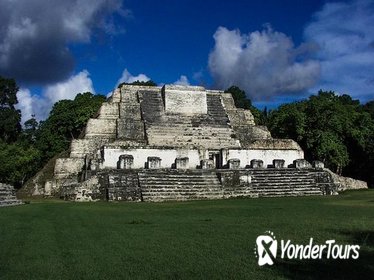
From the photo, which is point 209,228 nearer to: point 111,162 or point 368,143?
point 111,162

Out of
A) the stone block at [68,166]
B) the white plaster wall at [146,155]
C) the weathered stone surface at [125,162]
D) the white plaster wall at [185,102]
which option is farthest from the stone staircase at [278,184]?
the stone block at [68,166]

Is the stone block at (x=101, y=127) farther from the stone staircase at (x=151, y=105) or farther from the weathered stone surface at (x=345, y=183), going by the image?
the weathered stone surface at (x=345, y=183)

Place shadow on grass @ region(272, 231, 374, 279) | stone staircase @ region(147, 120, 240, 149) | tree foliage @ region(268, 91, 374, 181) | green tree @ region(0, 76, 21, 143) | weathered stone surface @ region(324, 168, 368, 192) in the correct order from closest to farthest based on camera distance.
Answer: shadow on grass @ region(272, 231, 374, 279)
weathered stone surface @ region(324, 168, 368, 192)
stone staircase @ region(147, 120, 240, 149)
tree foliage @ region(268, 91, 374, 181)
green tree @ region(0, 76, 21, 143)

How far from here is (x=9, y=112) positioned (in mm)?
38906

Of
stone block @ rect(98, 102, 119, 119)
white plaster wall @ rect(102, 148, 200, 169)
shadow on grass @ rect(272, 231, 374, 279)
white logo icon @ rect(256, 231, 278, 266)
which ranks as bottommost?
shadow on grass @ rect(272, 231, 374, 279)

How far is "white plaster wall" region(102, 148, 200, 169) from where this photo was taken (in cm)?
2161

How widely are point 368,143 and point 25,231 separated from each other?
24846 millimetres

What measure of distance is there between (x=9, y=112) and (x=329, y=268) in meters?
38.1

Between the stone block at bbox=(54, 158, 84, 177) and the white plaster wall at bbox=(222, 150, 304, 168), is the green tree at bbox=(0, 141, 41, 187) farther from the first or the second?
the white plaster wall at bbox=(222, 150, 304, 168)

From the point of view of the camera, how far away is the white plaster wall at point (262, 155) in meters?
23.3

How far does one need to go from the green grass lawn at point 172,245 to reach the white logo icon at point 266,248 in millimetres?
114

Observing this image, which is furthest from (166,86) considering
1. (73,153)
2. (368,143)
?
(368,143)

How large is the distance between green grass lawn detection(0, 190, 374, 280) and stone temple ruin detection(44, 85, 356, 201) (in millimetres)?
7635

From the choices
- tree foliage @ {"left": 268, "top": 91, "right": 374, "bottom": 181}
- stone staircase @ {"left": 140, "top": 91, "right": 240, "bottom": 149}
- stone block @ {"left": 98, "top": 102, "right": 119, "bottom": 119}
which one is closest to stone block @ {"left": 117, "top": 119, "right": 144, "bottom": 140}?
stone staircase @ {"left": 140, "top": 91, "right": 240, "bottom": 149}
